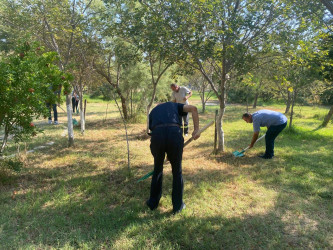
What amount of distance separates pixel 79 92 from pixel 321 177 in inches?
316

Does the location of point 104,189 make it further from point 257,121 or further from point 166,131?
point 257,121

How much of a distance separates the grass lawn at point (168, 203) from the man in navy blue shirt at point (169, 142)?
297mm

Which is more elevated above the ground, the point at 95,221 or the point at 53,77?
the point at 53,77

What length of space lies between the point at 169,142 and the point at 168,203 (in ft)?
3.54

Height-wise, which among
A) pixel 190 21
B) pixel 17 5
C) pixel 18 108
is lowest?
pixel 18 108

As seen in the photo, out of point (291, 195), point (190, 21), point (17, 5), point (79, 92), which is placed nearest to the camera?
point (291, 195)

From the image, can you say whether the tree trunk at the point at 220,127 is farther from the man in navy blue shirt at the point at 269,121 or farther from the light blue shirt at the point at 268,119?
the light blue shirt at the point at 268,119

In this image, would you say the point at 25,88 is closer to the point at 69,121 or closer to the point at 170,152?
the point at 170,152

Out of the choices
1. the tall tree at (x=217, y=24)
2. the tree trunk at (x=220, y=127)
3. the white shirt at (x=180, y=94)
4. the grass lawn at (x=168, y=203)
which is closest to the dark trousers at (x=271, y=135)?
the grass lawn at (x=168, y=203)

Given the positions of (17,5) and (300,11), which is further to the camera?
(17,5)

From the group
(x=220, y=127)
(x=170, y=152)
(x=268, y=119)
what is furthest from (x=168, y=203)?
(x=268, y=119)

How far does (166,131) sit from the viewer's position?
304 cm

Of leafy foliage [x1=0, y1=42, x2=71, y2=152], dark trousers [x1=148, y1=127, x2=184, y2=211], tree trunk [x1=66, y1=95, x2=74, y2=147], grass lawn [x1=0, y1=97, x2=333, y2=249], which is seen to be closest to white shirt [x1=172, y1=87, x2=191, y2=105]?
grass lawn [x1=0, y1=97, x2=333, y2=249]

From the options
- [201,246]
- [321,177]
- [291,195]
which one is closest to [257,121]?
[321,177]
